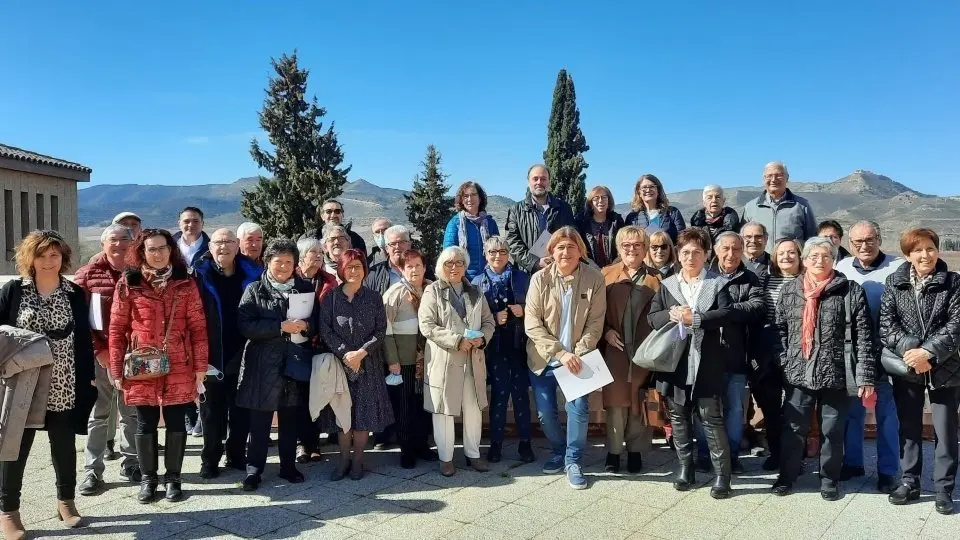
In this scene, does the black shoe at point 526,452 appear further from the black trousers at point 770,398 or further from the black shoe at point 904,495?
the black shoe at point 904,495

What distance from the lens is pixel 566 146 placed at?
4062 centimetres

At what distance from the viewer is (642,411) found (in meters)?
5.23

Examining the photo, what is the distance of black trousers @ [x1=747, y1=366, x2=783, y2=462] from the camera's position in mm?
5078

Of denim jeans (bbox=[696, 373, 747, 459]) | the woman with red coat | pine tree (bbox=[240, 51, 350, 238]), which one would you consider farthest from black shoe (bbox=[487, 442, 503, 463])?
pine tree (bbox=[240, 51, 350, 238])

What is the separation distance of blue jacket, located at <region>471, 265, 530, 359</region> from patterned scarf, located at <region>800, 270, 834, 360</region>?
2126 mm

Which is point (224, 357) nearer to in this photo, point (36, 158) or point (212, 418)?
point (212, 418)

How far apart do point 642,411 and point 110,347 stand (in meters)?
4.01

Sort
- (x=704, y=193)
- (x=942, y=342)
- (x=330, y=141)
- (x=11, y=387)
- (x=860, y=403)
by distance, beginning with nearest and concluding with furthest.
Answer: (x=11, y=387), (x=942, y=342), (x=860, y=403), (x=704, y=193), (x=330, y=141)

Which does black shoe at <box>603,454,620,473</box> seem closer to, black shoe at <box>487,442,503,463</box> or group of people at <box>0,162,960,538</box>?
group of people at <box>0,162,960,538</box>

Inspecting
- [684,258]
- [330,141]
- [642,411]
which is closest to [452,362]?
[642,411]

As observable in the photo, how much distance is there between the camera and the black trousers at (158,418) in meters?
4.56

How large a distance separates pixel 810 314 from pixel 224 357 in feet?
14.6

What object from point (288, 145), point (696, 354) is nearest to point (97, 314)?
point (696, 354)

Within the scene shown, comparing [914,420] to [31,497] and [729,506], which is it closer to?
[729,506]
